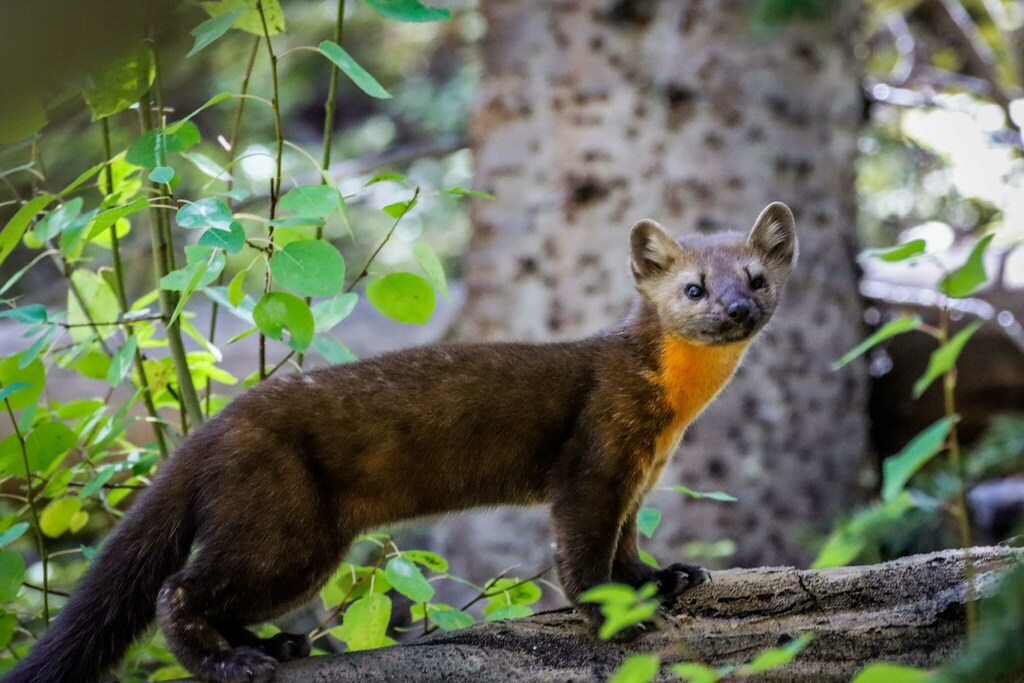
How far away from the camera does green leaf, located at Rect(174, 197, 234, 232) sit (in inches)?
110

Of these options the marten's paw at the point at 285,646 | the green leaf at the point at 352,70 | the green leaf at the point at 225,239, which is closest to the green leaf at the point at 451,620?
the marten's paw at the point at 285,646

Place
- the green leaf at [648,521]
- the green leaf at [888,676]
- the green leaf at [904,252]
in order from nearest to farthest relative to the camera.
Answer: the green leaf at [888,676] → the green leaf at [904,252] → the green leaf at [648,521]

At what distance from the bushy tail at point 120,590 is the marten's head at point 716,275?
1.94m

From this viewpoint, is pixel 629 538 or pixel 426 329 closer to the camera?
pixel 629 538

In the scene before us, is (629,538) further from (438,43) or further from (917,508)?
(438,43)

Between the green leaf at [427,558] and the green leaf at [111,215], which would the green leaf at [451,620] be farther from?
the green leaf at [111,215]

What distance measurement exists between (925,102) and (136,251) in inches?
238

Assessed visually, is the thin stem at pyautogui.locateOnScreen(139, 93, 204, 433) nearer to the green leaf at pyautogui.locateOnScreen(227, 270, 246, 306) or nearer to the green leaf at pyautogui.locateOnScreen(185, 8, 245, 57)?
the green leaf at pyautogui.locateOnScreen(227, 270, 246, 306)

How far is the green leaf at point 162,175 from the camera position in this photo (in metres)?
2.89

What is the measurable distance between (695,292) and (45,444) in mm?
2359

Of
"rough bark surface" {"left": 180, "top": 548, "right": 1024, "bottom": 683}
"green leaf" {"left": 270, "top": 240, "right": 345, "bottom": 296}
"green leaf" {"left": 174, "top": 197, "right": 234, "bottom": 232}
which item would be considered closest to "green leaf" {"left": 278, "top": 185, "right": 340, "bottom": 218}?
"green leaf" {"left": 270, "top": 240, "right": 345, "bottom": 296}

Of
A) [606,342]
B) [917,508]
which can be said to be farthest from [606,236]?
[917,508]

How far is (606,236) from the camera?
22.7 ft

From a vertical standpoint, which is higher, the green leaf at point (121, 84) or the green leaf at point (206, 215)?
the green leaf at point (121, 84)
